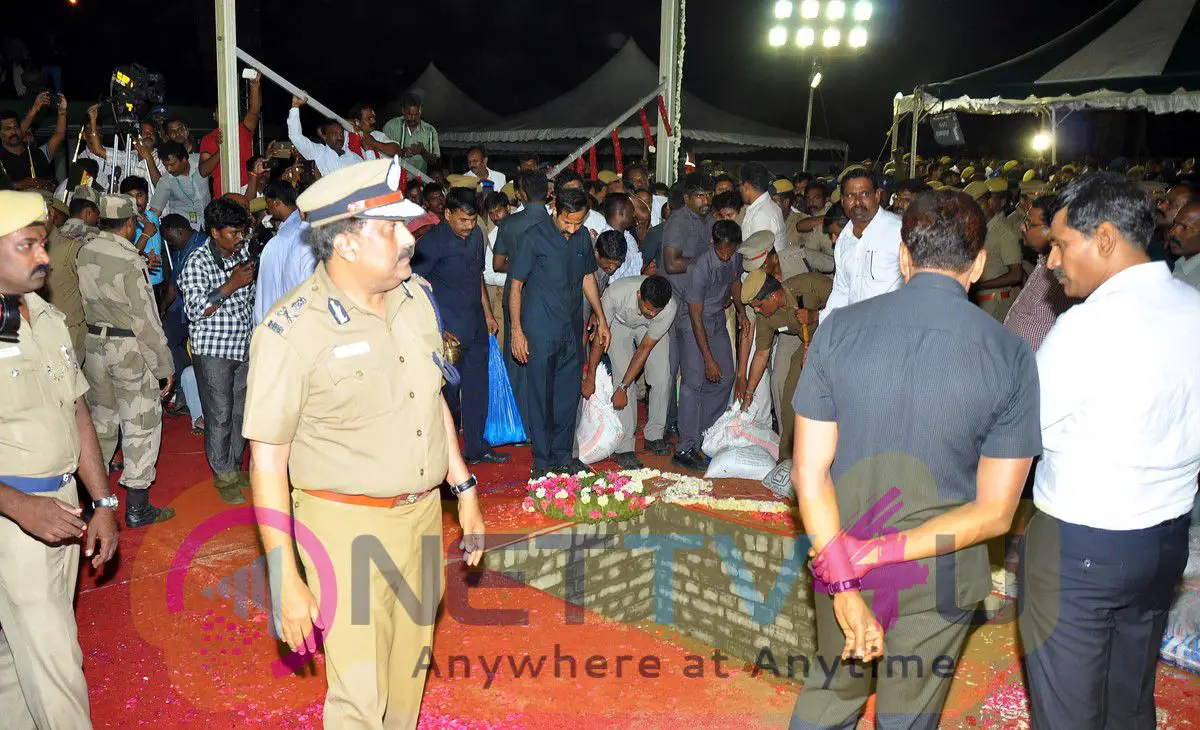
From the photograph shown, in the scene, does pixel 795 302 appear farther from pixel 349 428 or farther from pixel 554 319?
pixel 349 428

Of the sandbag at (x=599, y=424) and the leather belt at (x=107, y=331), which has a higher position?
the leather belt at (x=107, y=331)

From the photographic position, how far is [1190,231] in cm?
493

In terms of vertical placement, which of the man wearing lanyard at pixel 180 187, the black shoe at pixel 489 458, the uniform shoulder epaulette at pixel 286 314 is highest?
the man wearing lanyard at pixel 180 187

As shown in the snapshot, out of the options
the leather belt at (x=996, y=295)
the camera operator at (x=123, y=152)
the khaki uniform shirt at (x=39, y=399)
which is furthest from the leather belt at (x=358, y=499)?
the camera operator at (x=123, y=152)

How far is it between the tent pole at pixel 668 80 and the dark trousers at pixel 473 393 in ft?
14.6

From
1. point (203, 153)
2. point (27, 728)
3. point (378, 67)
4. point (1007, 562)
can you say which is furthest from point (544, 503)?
point (378, 67)

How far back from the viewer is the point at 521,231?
6547 millimetres

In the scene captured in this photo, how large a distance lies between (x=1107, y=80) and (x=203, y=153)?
1068 centimetres

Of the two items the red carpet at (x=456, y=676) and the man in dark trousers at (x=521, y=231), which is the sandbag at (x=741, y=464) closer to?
the man in dark trousers at (x=521, y=231)

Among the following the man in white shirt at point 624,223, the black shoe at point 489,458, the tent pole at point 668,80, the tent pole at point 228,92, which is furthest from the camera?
the tent pole at point 668,80

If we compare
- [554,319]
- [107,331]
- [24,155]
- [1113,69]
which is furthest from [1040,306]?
[1113,69]

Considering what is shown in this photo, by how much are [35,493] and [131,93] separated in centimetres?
708

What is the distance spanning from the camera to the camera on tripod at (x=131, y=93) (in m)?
8.75

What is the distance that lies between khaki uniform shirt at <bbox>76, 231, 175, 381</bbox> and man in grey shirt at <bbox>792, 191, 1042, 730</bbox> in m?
4.30
